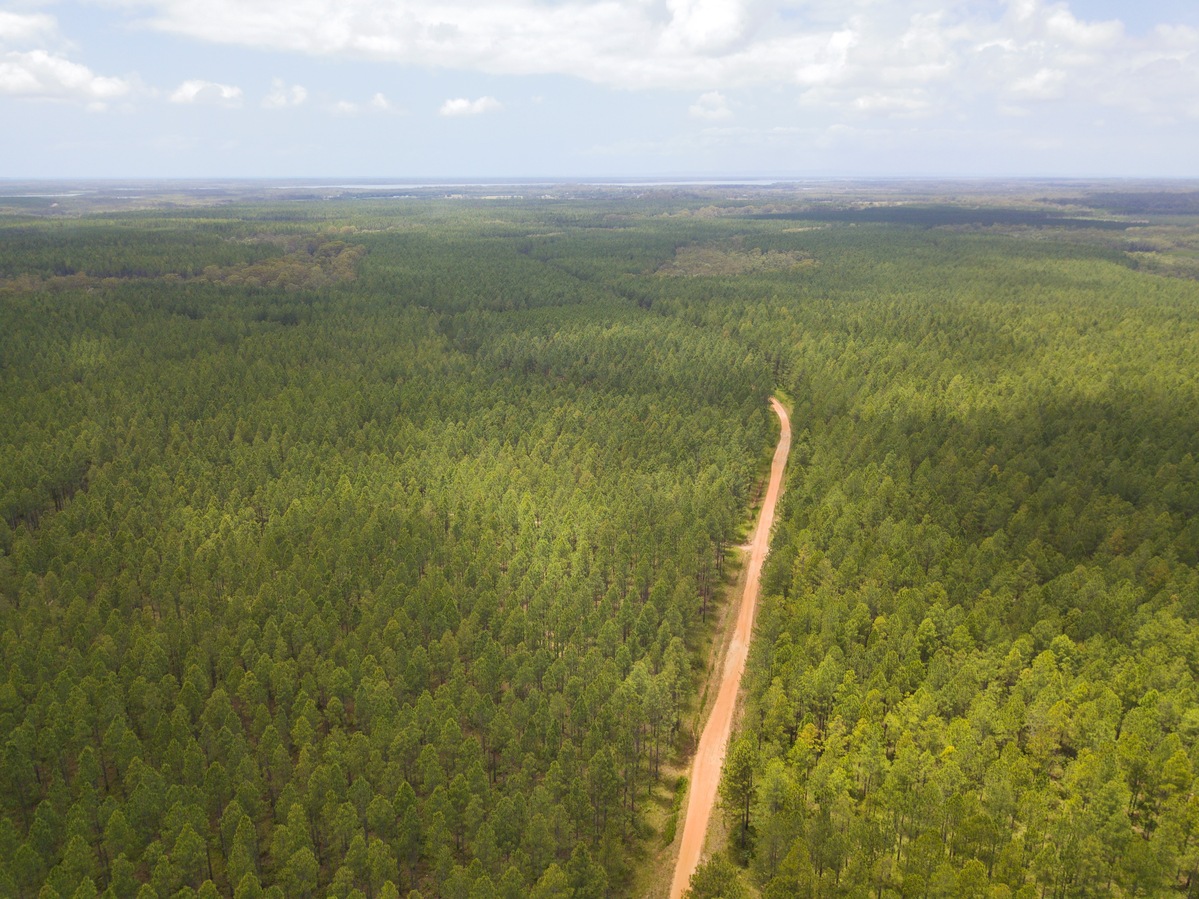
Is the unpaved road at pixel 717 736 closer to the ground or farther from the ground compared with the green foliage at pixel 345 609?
closer to the ground

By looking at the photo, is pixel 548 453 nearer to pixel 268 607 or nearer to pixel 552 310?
pixel 268 607

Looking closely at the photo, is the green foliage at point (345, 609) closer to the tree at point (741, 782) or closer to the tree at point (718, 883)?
the tree at point (718, 883)

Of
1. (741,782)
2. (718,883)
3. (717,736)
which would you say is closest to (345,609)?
(717,736)

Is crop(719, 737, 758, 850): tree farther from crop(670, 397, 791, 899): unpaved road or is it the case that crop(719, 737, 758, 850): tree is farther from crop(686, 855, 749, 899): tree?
crop(686, 855, 749, 899): tree

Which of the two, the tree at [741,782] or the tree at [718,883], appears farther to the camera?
the tree at [741,782]

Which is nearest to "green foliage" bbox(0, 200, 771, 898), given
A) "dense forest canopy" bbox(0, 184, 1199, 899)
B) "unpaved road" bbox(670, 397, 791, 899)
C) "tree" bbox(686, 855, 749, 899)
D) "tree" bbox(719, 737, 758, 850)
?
"dense forest canopy" bbox(0, 184, 1199, 899)

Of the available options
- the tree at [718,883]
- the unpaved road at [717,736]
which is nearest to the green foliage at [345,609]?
the unpaved road at [717,736]
